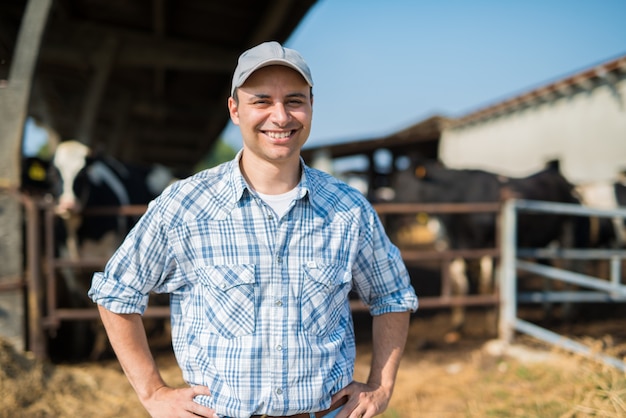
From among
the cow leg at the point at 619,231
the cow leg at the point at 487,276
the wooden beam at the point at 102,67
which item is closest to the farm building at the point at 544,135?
the cow leg at the point at 619,231

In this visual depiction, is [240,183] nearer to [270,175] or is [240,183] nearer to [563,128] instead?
[270,175]

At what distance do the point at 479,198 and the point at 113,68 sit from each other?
4811 mm

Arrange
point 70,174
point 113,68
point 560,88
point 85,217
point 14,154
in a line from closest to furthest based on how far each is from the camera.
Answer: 1. point 14,154
2. point 70,174
3. point 85,217
4. point 113,68
5. point 560,88

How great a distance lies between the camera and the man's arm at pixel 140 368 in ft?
4.38

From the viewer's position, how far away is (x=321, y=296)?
134 centimetres

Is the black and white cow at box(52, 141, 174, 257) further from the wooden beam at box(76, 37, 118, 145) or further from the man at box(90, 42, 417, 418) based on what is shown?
the man at box(90, 42, 417, 418)

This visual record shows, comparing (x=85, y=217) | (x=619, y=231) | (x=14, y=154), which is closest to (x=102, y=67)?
(x=85, y=217)

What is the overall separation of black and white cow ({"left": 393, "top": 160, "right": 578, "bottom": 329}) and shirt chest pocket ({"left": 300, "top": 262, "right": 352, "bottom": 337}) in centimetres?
428

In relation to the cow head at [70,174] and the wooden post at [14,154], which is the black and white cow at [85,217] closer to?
the cow head at [70,174]

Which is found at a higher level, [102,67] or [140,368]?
[102,67]

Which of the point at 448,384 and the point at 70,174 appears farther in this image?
the point at 70,174

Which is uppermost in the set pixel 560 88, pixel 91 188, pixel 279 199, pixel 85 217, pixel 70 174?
pixel 560 88

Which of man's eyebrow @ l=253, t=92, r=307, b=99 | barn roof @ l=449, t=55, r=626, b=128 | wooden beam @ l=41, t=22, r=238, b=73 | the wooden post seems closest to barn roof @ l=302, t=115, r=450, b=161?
barn roof @ l=449, t=55, r=626, b=128

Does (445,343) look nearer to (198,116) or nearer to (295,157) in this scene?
(295,157)
